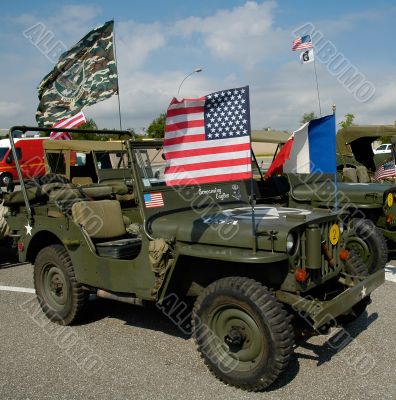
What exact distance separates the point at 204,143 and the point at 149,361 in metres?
1.75

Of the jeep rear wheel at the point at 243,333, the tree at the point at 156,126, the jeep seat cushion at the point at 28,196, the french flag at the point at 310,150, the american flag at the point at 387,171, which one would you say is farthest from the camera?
the tree at the point at 156,126

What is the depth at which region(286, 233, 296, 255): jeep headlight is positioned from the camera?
10.8 ft

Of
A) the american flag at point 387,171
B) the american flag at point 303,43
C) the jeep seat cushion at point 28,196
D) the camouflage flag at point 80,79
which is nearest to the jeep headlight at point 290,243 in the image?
the jeep seat cushion at point 28,196

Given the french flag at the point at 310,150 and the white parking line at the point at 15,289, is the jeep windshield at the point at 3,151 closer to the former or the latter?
the white parking line at the point at 15,289

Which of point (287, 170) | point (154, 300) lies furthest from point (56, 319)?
point (287, 170)

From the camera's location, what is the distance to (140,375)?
358 centimetres

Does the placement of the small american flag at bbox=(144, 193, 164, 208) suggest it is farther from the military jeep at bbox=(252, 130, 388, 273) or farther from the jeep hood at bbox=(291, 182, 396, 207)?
the jeep hood at bbox=(291, 182, 396, 207)

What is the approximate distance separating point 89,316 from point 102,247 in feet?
3.16

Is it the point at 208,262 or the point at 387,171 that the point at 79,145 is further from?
the point at 208,262

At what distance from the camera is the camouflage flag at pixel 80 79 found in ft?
22.7

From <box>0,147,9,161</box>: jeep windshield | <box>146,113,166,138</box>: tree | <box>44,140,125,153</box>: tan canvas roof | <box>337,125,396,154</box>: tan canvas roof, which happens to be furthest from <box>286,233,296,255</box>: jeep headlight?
<box>146,113,166,138</box>: tree

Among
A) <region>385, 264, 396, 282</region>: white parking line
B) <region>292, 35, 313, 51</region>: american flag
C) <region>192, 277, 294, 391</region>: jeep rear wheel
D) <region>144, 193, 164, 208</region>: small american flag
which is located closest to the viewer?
<region>192, 277, 294, 391</region>: jeep rear wheel

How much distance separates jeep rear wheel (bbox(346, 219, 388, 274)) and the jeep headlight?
2.84 metres

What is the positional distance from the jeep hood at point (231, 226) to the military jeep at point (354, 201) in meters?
2.11
